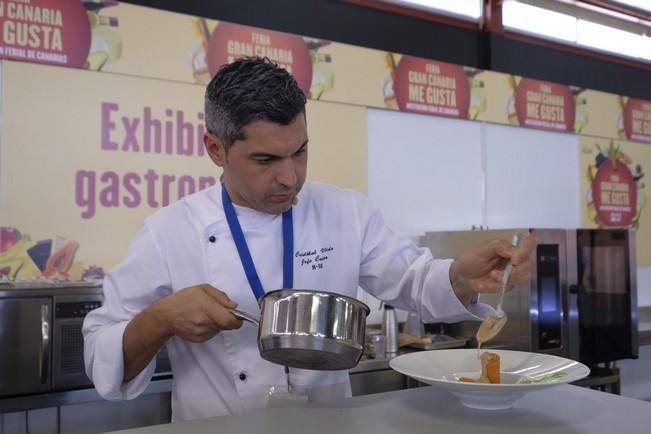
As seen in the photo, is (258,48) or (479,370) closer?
(479,370)

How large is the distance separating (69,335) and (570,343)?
2.40 metres

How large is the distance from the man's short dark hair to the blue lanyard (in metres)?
0.23

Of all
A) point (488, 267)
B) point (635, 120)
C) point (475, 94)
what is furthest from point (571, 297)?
point (488, 267)

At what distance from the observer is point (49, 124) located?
2.46 m

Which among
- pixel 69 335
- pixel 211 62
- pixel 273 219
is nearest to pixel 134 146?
pixel 211 62

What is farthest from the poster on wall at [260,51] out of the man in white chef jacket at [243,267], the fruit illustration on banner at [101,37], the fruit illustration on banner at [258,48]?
the man in white chef jacket at [243,267]

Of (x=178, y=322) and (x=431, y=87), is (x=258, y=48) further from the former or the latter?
(x=178, y=322)

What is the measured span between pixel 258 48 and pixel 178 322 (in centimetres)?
210

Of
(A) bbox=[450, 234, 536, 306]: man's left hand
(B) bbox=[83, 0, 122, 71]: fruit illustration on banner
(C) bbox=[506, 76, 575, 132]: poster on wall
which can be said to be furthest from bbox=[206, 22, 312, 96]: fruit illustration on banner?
(A) bbox=[450, 234, 536, 306]: man's left hand

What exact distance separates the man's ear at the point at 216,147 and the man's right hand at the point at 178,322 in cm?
32

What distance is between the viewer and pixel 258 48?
2.92 metres

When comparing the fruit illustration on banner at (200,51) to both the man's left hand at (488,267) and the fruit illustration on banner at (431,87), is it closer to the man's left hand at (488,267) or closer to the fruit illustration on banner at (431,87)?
the fruit illustration on banner at (431,87)

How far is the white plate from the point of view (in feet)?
3.03

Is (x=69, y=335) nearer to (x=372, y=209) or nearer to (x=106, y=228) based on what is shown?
(x=106, y=228)
